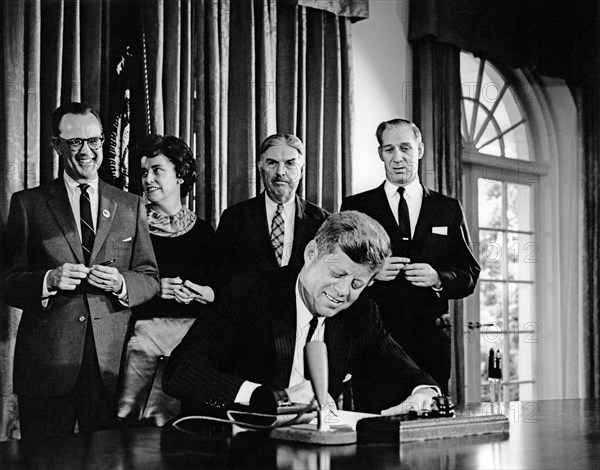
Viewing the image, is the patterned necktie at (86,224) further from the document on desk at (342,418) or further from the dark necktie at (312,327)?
the document on desk at (342,418)

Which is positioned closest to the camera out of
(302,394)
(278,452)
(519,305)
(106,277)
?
(278,452)

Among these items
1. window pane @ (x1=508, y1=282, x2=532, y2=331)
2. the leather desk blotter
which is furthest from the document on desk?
window pane @ (x1=508, y1=282, x2=532, y2=331)

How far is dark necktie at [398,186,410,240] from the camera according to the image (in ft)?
16.1

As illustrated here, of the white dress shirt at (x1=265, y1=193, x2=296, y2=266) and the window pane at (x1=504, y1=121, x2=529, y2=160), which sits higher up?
the window pane at (x1=504, y1=121, x2=529, y2=160)

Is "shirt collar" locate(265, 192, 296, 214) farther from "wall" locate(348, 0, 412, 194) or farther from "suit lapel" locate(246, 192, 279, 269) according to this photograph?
"wall" locate(348, 0, 412, 194)

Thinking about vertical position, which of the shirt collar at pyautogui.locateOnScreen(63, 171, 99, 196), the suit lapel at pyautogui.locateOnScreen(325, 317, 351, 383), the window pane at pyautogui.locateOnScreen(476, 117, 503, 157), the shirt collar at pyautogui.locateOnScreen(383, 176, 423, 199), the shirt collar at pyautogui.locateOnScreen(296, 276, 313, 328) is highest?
the window pane at pyautogui.locateOnScreen(476, 117, 503, 157)

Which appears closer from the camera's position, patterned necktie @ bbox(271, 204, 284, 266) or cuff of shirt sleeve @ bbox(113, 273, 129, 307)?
cuff of shirt sleeve @ bbox(113, 273, 129, 307)

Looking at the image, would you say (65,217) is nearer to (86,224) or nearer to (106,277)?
(86,224)

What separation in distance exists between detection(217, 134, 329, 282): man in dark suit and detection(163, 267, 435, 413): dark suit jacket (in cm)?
18

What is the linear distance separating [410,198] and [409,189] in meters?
0.05

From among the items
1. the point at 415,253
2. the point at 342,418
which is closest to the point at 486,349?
the point at 415,253

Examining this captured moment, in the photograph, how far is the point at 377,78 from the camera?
538 centimetres

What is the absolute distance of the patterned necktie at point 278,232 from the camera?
14.8ft

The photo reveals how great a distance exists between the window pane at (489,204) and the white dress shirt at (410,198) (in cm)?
121
